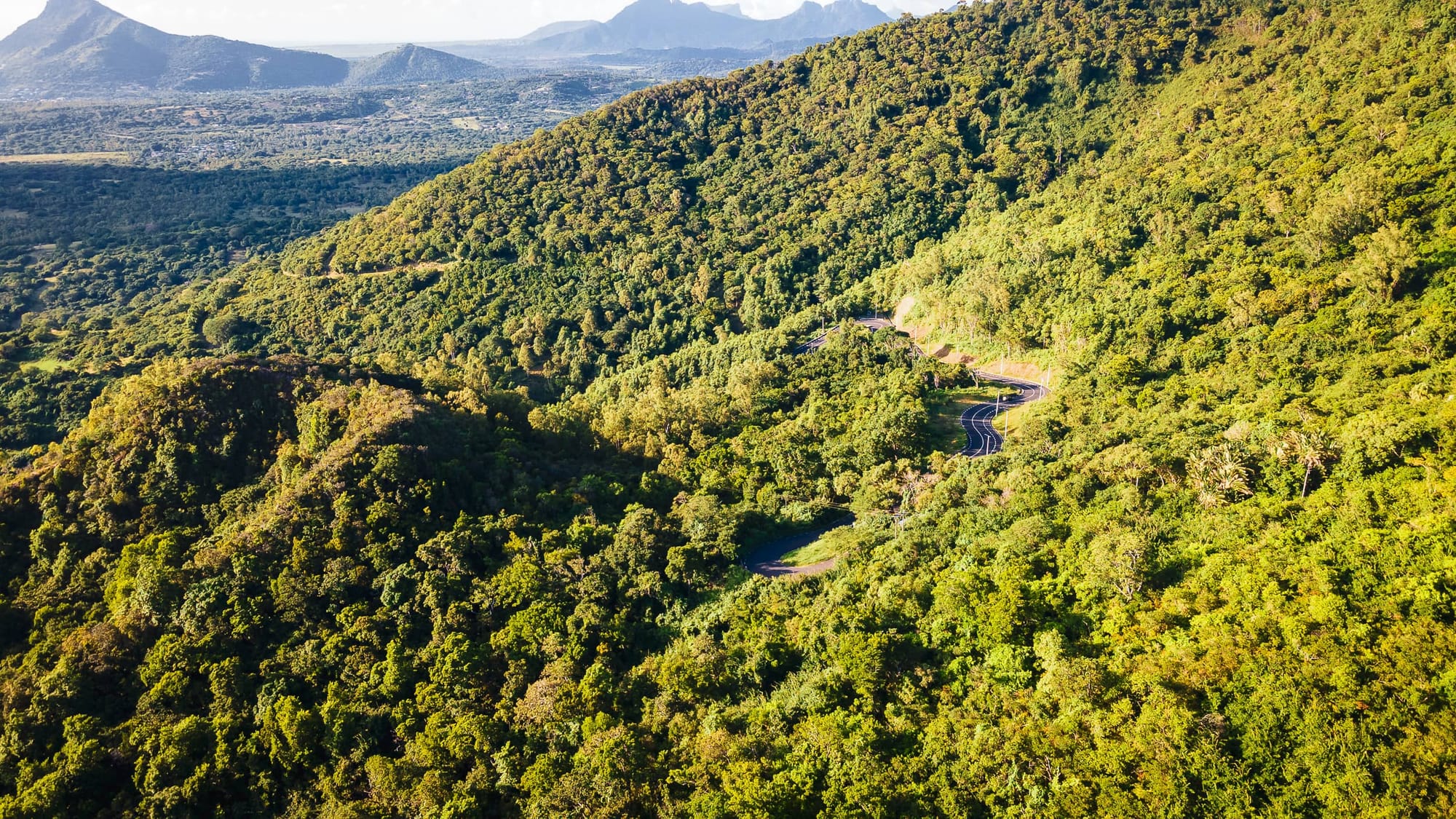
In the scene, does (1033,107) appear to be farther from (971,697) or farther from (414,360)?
(971,697)

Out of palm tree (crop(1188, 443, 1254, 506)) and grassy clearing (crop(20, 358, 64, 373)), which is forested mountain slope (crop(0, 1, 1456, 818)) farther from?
grassy clearing (crop(20, 358, 64, 373))

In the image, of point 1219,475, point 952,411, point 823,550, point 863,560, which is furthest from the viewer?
point 952,411

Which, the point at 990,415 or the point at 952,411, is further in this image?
the point at 952,411

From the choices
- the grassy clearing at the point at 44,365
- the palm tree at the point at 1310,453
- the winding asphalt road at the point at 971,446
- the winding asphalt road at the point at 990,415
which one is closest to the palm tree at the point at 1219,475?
the palm tree at the point at 1310,453

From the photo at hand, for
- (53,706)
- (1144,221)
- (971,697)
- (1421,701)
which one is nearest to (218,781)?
(53,706)

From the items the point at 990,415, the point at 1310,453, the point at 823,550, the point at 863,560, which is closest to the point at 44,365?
the point at 823,550

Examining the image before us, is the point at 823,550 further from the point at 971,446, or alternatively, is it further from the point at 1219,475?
the point at 1219,475
